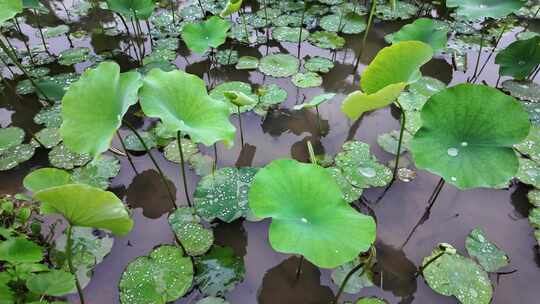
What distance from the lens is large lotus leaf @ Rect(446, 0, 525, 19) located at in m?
2.61

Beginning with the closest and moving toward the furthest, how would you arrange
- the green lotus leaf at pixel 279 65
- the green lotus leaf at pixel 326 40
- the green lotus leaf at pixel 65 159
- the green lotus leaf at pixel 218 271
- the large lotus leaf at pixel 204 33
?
the green lotus leaf at pixel 218 271 → the green lotus leaf at pixel 65 159 → the large lotus leaf at pixel 204 33 → the green lotus leaf at pixel 279 65 → the green lotus leaf at pixel 326 40

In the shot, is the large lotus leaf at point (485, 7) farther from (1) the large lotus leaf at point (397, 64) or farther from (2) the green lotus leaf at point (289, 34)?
(2) the green lotus leaf at point (289, 34)

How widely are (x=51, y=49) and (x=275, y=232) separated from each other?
3.16 m

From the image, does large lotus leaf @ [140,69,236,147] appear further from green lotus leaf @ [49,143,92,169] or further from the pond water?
green lotus leaf @ [49,143,92,169]

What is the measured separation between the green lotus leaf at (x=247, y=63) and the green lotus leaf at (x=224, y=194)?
49.6 inches

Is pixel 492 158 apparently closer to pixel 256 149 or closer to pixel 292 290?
pixel 292 290

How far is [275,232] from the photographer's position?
151cm

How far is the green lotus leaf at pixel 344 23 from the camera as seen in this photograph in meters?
3.63

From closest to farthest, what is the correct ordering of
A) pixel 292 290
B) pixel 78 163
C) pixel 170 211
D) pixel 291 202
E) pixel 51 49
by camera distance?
pixel 291 202, pixel 292 290, pixel 170 211, pixel 78 163, pixel 51 49

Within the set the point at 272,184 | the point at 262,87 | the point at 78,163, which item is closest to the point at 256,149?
the point at 262,87

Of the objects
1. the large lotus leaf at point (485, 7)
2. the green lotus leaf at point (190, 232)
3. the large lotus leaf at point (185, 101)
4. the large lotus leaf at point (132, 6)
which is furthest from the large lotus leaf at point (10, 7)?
the large lotus leaf at point (485, 7)

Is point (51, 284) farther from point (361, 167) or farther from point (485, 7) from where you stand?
point (485, 7)

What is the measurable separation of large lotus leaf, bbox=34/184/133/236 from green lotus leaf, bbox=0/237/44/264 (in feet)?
1.22

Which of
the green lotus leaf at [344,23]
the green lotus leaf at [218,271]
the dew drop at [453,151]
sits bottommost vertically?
the green lotus leaf at [218,271]
